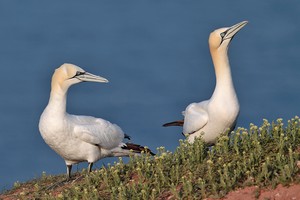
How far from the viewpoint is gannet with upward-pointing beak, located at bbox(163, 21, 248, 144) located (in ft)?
52.0

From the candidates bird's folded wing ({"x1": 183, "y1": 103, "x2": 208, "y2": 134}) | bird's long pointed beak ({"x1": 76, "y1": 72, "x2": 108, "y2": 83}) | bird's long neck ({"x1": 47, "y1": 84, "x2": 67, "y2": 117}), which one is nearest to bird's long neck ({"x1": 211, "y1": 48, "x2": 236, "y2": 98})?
bird's folded wing ({"x1": 183, "y1": 103, "x2": 208, "y2": 134})

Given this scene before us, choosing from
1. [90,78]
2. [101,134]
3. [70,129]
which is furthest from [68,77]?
[101,134]

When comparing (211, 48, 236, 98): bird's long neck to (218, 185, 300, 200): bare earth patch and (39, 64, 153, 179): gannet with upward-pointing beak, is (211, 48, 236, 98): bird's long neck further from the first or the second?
(218, 185, 300, 200): bare earth patch

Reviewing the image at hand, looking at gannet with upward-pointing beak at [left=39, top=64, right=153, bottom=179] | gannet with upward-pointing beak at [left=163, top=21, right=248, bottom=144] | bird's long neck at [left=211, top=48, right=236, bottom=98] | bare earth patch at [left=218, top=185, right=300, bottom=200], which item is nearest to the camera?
bare earth patch at [left=218, top=185, right=300, bottom=200]

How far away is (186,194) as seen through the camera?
40.8 feet

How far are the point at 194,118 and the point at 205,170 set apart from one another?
320 centimetres

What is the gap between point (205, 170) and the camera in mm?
13422

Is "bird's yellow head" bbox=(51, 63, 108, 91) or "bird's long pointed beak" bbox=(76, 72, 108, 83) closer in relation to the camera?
"bird's yellow head" bbox=(51, 63, 108, 91)

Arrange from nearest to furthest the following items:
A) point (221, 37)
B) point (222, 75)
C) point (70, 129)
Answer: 1. point (222, 75)
2. point (221, 37)
3. point (70, 129)

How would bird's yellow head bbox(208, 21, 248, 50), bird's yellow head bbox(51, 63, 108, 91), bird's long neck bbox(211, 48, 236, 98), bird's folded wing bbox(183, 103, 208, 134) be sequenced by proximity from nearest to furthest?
bird's long neck bbox(211, 48, 236, 98), bird's folded wing bbox(183, 103, 208, 134), bird's yellow head bbox(208, 21, 248, 50), bird's yellow head bbox(51, 63, 108, 91)

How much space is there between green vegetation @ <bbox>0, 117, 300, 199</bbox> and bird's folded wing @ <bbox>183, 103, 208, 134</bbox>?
1.36m

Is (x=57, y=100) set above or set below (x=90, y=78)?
below

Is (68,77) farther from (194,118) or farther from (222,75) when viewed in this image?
(222,75)

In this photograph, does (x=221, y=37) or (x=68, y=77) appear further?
(x=68, y=77)
